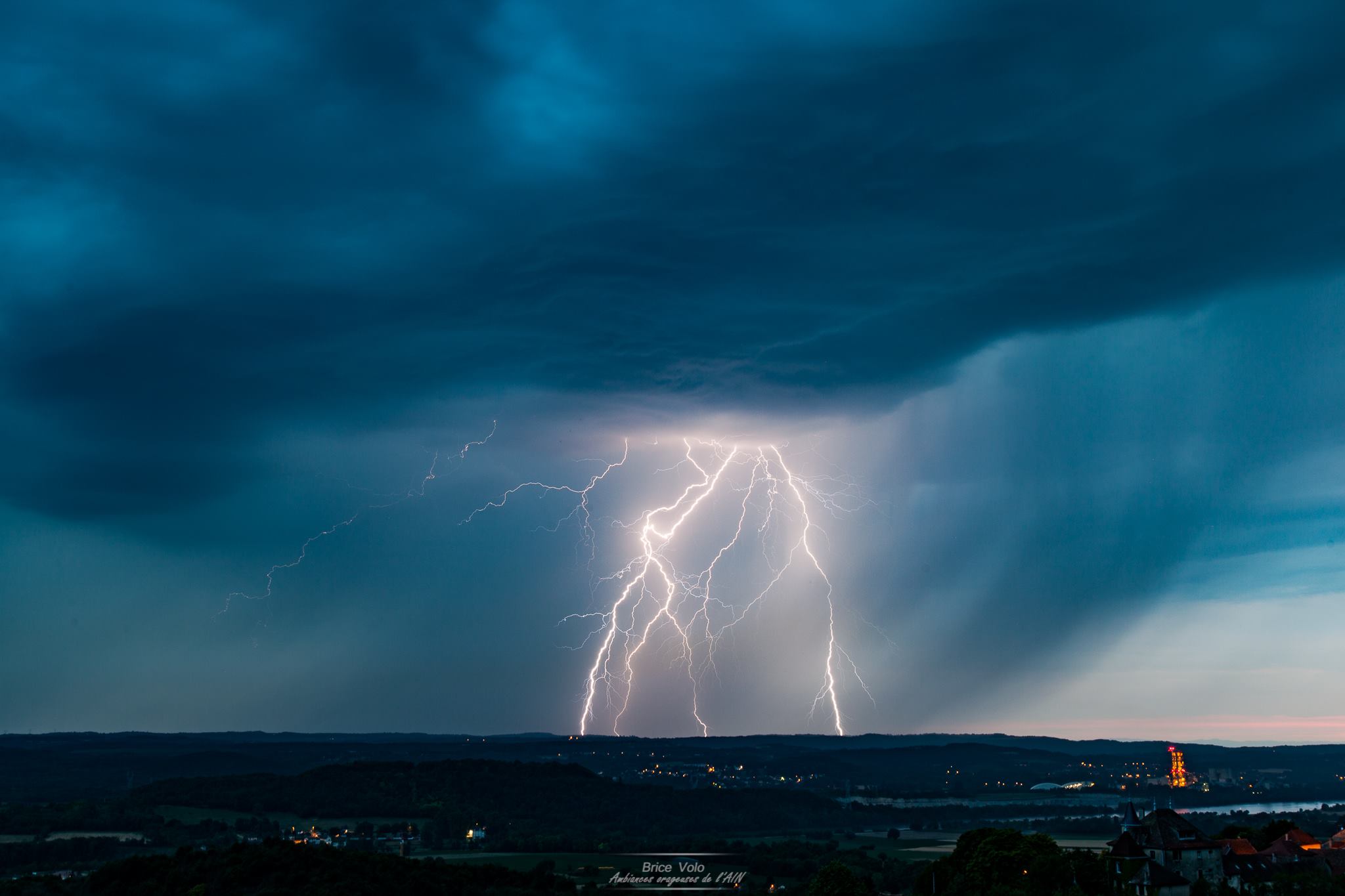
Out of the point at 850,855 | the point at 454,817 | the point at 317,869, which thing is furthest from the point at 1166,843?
the point at 454,817

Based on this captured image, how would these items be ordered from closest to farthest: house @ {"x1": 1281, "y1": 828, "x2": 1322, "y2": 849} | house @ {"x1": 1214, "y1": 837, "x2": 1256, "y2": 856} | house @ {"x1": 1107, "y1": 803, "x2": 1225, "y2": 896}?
house @ {"x1": 1107, "y1": 803, "x2": 1225, "y2": 896} → house @ {"x1": 1214, "y1": 837, "x2": 1256, "y2": 856} → house @ {"x1": 1281, "y1": 828, "x2": 1322, "y2": 849}

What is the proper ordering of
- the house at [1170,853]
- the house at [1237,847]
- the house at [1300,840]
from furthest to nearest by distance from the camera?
the house at [1300,840]
the house at [1237,847]
the house at [1170,853]

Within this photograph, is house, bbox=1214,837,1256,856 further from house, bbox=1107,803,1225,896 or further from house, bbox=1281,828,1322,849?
house, bbox=1281,828,1322,849

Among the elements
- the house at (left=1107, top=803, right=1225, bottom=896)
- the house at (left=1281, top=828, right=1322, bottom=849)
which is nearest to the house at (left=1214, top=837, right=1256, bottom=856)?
the house at (left=1107, top=803, right=1225, bottom=896)

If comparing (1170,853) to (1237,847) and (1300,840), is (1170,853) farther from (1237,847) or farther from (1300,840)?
(1300,840)

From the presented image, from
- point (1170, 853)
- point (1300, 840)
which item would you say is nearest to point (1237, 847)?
point (1170, 853)

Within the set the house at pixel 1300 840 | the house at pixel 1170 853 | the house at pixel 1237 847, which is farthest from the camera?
the house at pixel 1300 840

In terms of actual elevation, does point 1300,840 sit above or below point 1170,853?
above

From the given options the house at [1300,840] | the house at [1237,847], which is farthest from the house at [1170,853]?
the house at [1300,840]

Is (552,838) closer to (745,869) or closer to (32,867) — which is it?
(745,869)

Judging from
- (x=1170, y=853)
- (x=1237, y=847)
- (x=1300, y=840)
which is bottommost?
(x=1170, y=853)

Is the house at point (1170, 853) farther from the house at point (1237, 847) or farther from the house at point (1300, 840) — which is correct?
the house at point (1300, 840)
